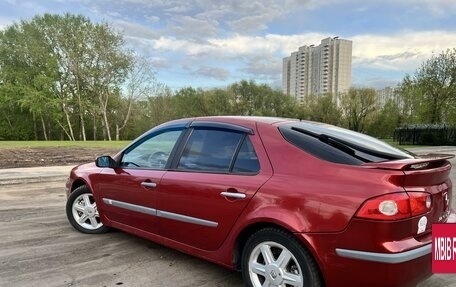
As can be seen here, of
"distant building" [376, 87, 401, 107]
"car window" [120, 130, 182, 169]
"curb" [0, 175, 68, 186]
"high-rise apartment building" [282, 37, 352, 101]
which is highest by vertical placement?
"high-rise apartment building" [282, 37, 352, 101]

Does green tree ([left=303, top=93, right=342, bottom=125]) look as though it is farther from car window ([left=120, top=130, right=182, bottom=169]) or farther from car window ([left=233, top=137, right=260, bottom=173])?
car window ([left=233, top=137, right=260, bottom=173])

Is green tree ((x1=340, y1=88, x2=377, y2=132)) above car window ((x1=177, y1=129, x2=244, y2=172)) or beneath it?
above

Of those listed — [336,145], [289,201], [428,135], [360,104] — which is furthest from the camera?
[360,104]

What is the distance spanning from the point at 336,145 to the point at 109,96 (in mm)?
49384

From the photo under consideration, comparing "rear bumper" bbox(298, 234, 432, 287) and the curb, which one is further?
the curb

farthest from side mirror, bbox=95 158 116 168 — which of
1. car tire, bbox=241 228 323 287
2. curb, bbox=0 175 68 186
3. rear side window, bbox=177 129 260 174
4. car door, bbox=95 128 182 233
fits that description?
curb, bbox=0 175 68 186

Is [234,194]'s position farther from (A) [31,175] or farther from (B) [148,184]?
(A) [31,175]

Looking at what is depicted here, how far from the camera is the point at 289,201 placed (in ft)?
10.4

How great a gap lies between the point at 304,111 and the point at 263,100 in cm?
654

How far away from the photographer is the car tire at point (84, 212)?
5480 mm

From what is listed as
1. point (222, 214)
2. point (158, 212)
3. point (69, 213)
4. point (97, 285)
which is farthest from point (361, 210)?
point (69, 213)

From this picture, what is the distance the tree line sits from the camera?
4584cm

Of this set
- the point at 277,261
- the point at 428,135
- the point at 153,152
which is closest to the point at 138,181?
the point at 153,152

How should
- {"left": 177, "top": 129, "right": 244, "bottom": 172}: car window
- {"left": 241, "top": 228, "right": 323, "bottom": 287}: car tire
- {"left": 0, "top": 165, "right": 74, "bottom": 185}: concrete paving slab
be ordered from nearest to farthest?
1. {"left": 241, "top": 228, "right": 323, "bottom": 287}: car tire
2. {"left": 177, "top": 129, "right": 244, "bottom": 172}: car window
3. {"left": 0, "top": 165, "right": 74, "bottom": 185}: concrete paving slab
